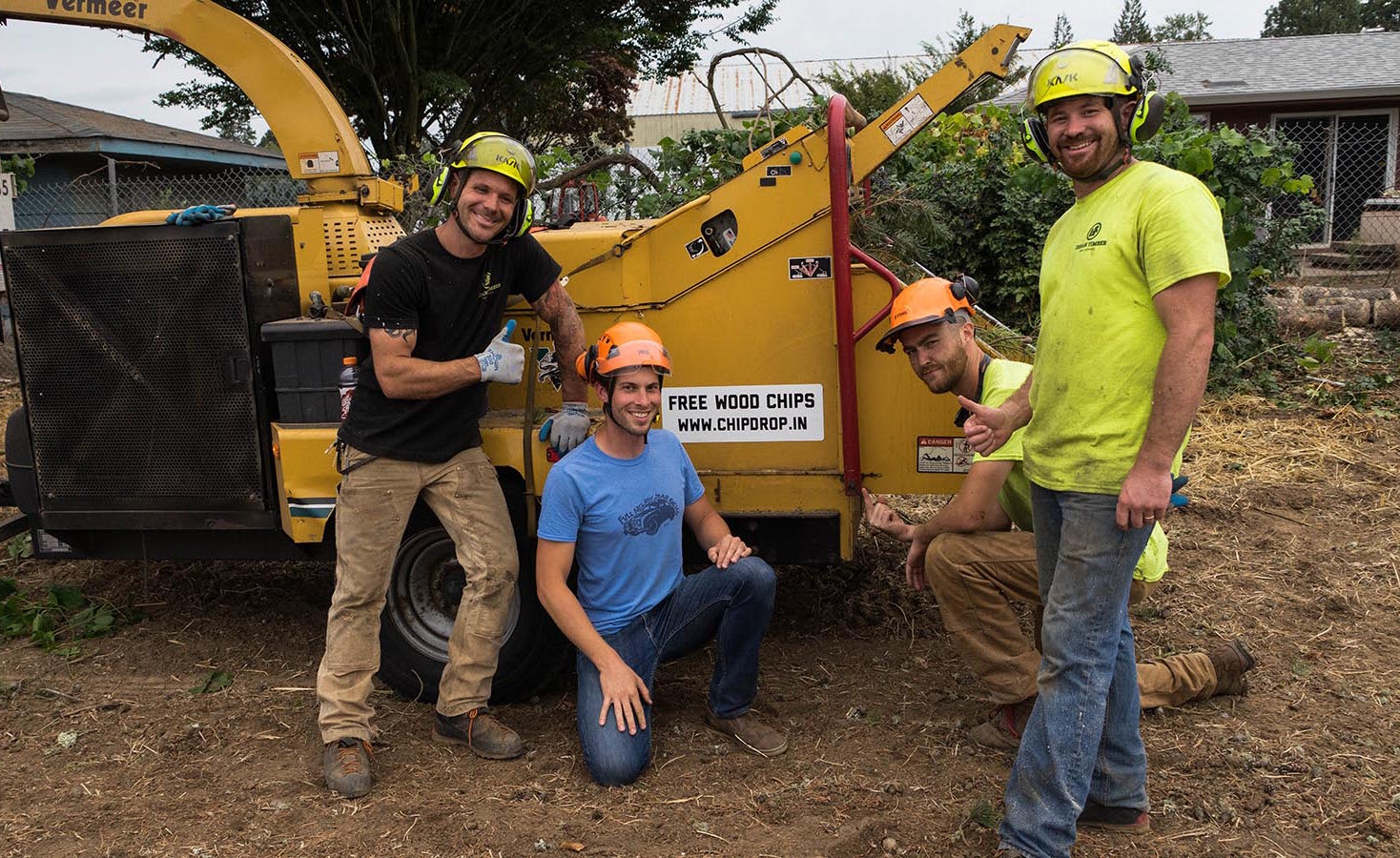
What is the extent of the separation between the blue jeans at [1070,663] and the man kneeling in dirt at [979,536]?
1.61 ft

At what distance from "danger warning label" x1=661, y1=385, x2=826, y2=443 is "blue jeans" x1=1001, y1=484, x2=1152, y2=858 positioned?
1.16m

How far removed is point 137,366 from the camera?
165 inches

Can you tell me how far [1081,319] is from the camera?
264cm

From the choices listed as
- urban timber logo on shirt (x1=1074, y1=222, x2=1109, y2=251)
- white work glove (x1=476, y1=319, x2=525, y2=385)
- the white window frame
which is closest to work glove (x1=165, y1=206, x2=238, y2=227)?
white work glove (x1=476, y1=319, x2=525, y2=385)

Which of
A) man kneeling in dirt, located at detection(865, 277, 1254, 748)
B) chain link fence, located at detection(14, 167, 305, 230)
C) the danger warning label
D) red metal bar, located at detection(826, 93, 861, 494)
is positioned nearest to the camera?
man kneeling in dirt, located at detection(865, 277, 1254, 748)

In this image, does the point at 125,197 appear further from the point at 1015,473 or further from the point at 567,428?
the point at 1015,473

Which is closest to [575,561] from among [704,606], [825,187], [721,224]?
[704,606]

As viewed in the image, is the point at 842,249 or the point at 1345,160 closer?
the point at 842,249

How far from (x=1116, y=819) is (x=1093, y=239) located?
160 centimetres

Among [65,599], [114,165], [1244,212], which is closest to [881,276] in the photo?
[65,599]

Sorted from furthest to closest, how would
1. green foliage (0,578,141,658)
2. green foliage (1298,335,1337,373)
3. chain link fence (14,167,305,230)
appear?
chain link fence (14,167,305,230)
green foliage (1298,335,1337,373)
green foliage (0,578,141,658)

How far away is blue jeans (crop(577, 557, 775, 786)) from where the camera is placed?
3439 mm

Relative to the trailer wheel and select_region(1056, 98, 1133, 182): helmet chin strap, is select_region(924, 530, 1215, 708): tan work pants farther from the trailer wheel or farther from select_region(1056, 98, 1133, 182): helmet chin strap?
the trailer wheel

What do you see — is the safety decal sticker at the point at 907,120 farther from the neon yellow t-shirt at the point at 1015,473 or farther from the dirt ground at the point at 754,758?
the dirt ground at the point at 754,758
